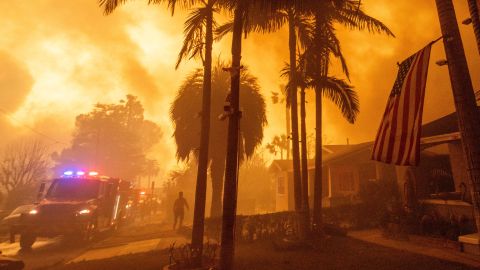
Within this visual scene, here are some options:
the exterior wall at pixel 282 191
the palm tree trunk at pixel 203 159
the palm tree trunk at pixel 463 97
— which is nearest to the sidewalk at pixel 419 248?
the palm tree trunk at pixel 463 97

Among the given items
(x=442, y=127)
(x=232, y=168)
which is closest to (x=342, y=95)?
(x=442, y=127)

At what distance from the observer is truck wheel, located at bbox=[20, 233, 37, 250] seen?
14112 mm

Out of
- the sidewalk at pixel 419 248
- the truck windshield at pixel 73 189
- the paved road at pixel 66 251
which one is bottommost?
the paved road at pixel 66 251

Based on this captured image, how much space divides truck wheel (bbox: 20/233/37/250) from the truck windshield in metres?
1.94

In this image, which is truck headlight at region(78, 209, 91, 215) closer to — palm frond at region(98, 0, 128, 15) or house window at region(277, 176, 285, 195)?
palm frond at region(98, 0, 128, 15)

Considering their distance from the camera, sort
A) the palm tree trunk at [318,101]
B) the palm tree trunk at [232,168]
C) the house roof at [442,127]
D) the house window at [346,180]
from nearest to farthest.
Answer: the palm tree trunk at [232,168] < the palm tree trunk at [318,101] < the house roof at [442,127] < the house window at [346,180]

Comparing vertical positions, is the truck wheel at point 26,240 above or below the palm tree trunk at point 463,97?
below

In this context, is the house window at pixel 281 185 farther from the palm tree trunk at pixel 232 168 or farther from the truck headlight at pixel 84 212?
the palm tree trunk at pixel 232 168

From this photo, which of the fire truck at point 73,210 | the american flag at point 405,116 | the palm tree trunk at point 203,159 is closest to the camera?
the american flag at point 405,116

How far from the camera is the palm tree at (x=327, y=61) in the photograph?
12.1m

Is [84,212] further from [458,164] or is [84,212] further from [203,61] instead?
[458,164]

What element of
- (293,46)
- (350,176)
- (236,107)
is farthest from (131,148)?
(236,107)

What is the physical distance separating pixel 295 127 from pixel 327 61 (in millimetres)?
3079

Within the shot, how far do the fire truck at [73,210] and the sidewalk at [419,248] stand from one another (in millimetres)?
12147
